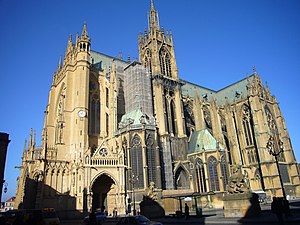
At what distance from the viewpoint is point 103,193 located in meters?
35.0

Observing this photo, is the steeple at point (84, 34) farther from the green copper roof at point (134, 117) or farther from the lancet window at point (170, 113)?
the lancet window at point (170, 113)

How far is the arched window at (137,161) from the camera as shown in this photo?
110 ft

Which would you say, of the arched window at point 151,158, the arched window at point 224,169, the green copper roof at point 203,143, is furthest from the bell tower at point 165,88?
the arched window at point 224,169

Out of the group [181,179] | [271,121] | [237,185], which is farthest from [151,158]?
[271,121]

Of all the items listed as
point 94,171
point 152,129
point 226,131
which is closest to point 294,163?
point 226,131

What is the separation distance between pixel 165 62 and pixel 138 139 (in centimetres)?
2002

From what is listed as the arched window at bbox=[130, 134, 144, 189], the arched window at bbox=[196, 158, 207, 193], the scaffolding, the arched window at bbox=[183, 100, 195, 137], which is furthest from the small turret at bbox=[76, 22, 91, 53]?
the arched window at bbox=[196, 158, 207, 193]

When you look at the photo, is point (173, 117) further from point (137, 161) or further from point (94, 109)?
point (137, 161)

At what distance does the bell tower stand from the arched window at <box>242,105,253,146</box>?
1742 centimetres

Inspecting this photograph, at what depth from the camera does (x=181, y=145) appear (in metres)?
42.8

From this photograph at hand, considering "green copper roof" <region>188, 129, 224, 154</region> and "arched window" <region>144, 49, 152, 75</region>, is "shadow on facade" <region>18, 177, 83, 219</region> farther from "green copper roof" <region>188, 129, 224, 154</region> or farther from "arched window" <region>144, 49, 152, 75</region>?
"arched window" <region>144, 49, 152, 75</region>

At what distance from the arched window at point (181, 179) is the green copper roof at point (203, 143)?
12.2ft

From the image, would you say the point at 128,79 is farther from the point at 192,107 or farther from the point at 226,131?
the point at 226,131

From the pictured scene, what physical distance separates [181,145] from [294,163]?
82.3ft
